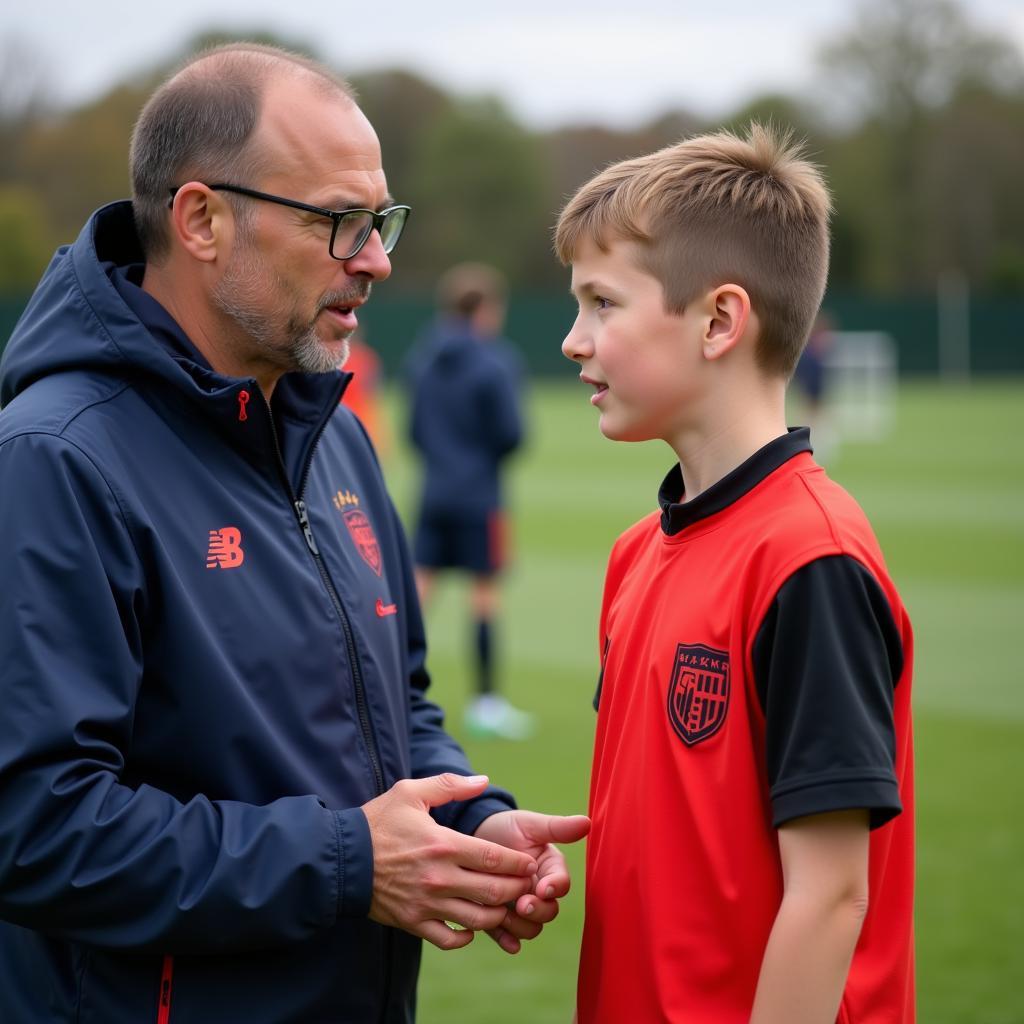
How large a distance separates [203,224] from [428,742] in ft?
3.81

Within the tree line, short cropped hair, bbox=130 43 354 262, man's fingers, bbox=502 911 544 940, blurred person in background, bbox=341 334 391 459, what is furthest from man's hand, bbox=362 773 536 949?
the tree line

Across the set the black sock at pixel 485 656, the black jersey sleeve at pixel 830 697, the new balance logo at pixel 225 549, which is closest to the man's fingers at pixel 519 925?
the black jersey sleeve at pixel 830 697

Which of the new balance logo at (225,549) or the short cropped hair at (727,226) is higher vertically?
the short cropped hair at (727,226)

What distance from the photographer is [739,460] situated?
7.35 feet

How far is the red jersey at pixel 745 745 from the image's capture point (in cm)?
193

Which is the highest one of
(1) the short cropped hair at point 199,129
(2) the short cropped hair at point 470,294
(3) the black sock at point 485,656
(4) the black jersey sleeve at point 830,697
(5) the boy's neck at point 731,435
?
(2) the short cropped hair at point 470,294

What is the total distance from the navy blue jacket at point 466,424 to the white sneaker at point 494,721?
4.42ft

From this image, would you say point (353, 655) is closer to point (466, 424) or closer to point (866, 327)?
point (466, 424)

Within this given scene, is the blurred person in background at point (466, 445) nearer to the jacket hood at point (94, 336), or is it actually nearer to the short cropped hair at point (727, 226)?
the jacket hood at point (94, 336)

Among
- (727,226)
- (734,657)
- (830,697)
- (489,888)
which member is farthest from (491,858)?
(727,226)

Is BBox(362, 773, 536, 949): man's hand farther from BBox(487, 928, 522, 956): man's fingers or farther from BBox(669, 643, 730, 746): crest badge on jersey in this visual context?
BBox(669, 643, 730, 746): crest badge on jersey

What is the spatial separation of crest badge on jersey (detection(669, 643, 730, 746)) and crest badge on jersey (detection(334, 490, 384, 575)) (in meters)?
0.85

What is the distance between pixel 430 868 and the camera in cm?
224

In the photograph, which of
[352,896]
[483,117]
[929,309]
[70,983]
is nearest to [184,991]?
[70,983]
